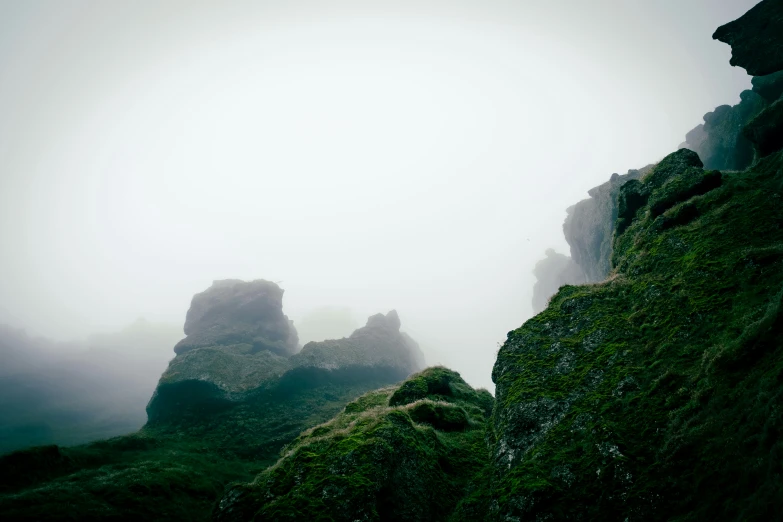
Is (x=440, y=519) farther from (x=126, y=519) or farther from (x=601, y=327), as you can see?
(x=126, y=519)

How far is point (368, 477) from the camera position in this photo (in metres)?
16.6

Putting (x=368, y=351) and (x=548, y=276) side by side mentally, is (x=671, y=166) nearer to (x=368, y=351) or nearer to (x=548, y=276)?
(x=368, y=351)

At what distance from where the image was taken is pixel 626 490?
40.3 feet

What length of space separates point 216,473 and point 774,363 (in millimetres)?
53369

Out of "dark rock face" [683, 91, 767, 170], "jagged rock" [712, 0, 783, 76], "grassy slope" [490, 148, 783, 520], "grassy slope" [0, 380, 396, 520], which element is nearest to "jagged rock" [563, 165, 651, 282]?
"dark rock face" [683, 91, 767, 170]

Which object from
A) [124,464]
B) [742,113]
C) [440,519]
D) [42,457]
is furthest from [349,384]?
[742,113]

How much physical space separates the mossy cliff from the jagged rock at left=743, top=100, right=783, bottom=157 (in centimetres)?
6327

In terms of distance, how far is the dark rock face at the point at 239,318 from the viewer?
9700 centimetres

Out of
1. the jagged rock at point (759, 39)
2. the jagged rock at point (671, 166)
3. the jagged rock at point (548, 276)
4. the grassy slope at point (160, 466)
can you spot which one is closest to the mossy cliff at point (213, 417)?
the grassy slope at point (160, 466)

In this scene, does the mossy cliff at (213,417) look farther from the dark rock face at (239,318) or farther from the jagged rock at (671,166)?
the jagged rock at (671,166)

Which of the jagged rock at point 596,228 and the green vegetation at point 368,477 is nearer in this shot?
the green vegetation at point 368,477

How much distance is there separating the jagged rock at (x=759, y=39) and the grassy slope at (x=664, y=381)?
23.4 metres

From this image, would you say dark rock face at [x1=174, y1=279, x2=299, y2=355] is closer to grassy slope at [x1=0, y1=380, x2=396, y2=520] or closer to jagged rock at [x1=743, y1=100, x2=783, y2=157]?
grassy slope at [x1=0, y1=380, x2=396, y2=520]

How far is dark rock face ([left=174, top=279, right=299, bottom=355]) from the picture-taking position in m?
97.0
